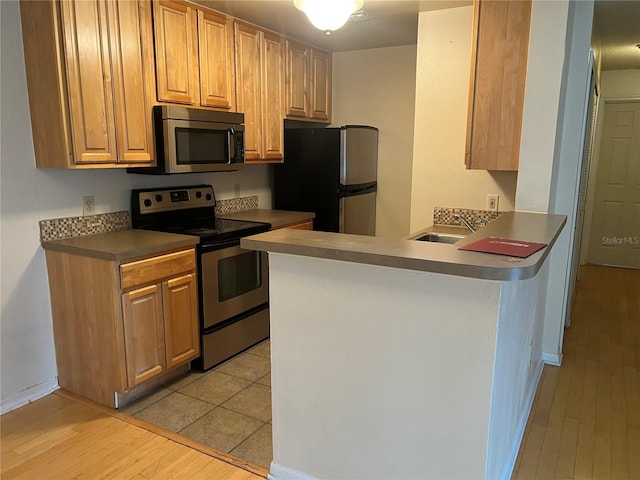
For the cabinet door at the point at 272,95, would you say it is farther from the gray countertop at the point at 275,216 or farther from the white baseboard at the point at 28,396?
the white baseboard at the point at 28,396

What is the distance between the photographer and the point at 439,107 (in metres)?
3.29

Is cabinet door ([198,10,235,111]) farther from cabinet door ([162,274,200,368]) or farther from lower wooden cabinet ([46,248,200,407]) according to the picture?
cabinet door ([162,274,200,368])

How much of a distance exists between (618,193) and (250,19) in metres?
5.01

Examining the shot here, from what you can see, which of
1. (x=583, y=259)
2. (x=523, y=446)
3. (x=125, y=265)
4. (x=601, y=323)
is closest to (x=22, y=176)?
(x=125, y=265)

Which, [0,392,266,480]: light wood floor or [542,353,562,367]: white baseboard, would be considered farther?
[542,353,562,367]: white baseboard

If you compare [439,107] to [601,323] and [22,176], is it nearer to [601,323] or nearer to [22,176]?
[601,323]

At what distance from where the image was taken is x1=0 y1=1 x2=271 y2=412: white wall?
2492mm

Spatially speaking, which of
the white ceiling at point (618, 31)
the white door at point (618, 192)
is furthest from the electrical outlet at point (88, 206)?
the white door at point (618, 192)

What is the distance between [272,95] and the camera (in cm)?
382

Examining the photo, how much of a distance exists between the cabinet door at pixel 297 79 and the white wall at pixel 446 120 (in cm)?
117

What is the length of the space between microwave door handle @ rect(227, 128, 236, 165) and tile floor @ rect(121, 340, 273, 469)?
4.76 feet

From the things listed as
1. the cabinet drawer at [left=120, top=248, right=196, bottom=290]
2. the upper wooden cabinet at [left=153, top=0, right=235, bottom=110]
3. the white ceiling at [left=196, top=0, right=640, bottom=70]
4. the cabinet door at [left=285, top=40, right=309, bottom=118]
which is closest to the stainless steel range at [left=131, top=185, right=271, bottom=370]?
the cabinet drawer at [left=120, top=248, right=196, bottom=290]

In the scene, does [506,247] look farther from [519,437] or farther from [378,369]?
[519,437]

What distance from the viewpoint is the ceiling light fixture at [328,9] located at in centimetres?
222
